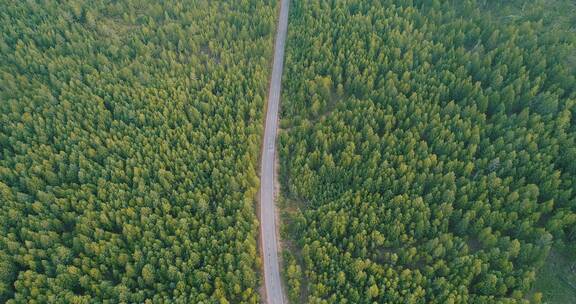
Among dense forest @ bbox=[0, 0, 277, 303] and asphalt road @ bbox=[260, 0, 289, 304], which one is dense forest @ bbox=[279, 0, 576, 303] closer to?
asphalt road @ bbox=[260, 0, 289, 304]

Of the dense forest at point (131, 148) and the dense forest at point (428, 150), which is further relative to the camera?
the dense forest at point (131, 148)

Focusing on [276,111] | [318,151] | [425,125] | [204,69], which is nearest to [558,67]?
[425,125]

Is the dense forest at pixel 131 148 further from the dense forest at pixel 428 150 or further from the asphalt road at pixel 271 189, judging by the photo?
the dense forest at pixel 428 150

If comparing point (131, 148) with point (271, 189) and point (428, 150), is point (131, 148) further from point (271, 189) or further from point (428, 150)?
point (428, 150)

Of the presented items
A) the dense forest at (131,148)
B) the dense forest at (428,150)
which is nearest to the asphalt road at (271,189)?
the dense forest at (428,150)

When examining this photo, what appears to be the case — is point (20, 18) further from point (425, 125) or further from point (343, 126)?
point (425, 125)
